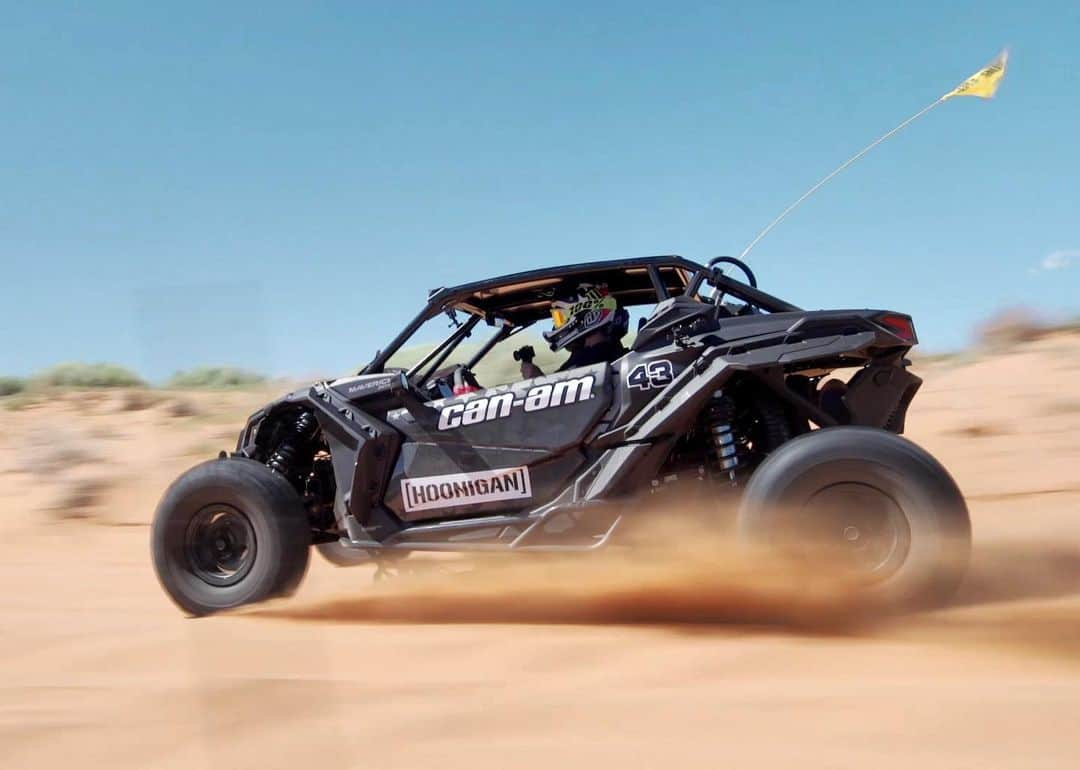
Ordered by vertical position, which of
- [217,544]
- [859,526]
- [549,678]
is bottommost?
[549,678]

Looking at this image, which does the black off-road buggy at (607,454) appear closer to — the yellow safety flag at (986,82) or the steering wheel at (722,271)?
the steering wheel at (722,271)

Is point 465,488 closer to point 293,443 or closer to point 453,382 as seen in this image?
point 453,382

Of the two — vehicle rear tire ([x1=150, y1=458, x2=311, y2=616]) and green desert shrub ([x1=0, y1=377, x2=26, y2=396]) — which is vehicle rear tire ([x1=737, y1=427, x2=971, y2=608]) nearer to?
vehicle rear tire ([x1=150, y1=458, x2=311, y2=616])

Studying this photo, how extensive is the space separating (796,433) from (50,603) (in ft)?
14.6

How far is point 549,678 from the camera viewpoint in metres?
3.40

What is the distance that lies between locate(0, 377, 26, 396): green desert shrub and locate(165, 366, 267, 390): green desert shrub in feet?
13.1

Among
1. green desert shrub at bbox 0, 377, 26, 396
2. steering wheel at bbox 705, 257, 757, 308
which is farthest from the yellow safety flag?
green desert shrub at bbox 0, 377, 26, 396

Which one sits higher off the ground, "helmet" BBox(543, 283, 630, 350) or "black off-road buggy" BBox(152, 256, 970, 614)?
"helmet" BBox(543, 283, 630, 350)

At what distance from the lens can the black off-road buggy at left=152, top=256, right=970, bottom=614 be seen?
13.5 feet

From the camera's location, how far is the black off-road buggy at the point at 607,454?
412cm

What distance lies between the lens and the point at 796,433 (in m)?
4.73

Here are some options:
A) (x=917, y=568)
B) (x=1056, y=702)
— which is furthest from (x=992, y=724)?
(x=917, y=568)

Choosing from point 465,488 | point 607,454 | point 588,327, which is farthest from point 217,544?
point 588,327

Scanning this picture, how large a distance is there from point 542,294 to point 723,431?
1404mm
